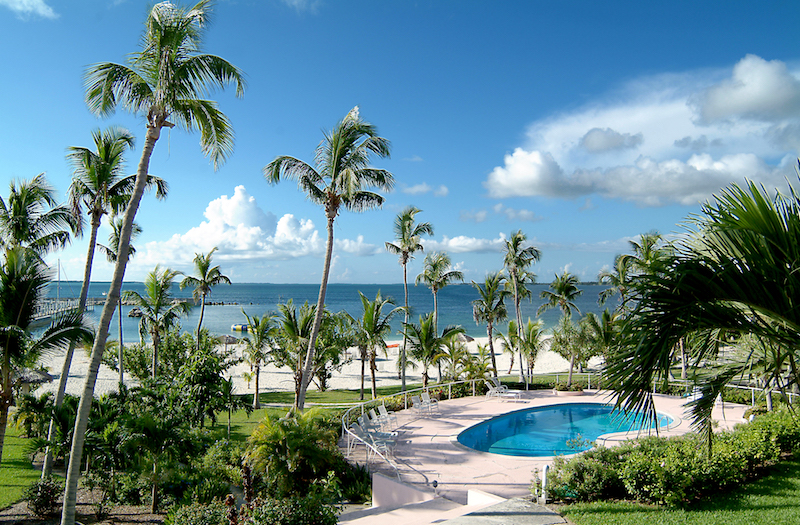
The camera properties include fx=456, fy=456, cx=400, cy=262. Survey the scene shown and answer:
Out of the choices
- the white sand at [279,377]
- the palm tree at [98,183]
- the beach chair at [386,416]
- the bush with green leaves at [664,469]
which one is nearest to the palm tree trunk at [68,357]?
the palm tree at [98,183]

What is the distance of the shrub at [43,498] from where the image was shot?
29.0 feet

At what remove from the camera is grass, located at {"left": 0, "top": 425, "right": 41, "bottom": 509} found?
32.4 feet

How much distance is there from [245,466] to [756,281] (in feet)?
20.8

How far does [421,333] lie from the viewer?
19.9 metres

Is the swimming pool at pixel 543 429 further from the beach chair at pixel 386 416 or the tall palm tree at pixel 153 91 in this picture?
the tall palm tree at pixel 153 91

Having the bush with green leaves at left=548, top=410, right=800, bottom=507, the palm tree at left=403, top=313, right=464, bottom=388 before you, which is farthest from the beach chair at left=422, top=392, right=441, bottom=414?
the bush with green leaves at left=548, top=410, right=800, bottom=507

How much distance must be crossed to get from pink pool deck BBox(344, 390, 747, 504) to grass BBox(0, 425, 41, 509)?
7429 millimetres

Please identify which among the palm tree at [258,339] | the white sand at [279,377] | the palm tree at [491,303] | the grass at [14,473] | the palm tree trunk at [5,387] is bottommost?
the grass at [14,473]

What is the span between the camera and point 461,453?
12.1m

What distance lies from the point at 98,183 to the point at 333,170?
582cm

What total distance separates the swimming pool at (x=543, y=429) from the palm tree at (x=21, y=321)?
1073 cm

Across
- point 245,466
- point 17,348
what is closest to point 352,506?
point 245,466

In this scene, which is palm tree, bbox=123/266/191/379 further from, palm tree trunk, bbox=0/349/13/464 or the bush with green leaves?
the bush with green leaves

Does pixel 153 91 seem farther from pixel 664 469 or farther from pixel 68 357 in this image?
pixel 664 469
